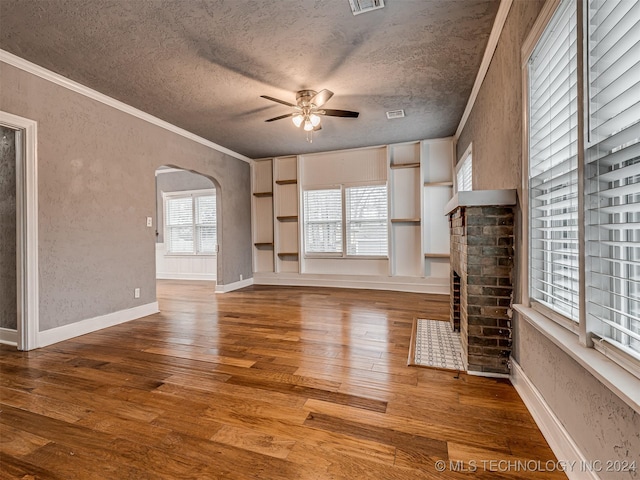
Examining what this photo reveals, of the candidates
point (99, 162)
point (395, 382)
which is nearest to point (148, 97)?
point (99, 162)

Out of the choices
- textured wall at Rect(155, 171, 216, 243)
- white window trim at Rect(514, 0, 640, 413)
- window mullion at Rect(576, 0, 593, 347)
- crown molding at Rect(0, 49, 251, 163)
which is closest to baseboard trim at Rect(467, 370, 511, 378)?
white window trim at Rect(514, 0, 640, 413)

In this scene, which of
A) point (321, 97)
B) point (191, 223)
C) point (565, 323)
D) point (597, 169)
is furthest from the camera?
point (191, 223)

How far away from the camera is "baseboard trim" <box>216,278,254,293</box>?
5.50 metres

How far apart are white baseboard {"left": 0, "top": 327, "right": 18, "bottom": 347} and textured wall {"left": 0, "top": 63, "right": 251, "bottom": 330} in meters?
0.26

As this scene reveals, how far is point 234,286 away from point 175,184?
330cm

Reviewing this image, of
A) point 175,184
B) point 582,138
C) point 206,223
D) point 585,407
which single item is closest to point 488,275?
point 585,407

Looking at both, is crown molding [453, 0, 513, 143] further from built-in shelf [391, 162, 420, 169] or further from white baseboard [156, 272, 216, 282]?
white baseboard [156, 272, 216, 282]

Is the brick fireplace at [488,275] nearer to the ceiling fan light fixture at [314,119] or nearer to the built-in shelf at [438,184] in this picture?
the ceiling fan light fixture at [314,119]

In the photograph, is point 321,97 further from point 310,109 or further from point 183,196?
point 183,196

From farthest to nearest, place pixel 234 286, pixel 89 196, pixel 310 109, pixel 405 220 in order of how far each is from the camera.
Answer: pixel 234 286 → pixel 405 220 → pixel 310 109 → pixel 89 196

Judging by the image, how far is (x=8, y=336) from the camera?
2.88 m

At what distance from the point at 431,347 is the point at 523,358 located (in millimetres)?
864

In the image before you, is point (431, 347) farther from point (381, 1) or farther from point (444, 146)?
point (444, 146)

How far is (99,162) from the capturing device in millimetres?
3391
